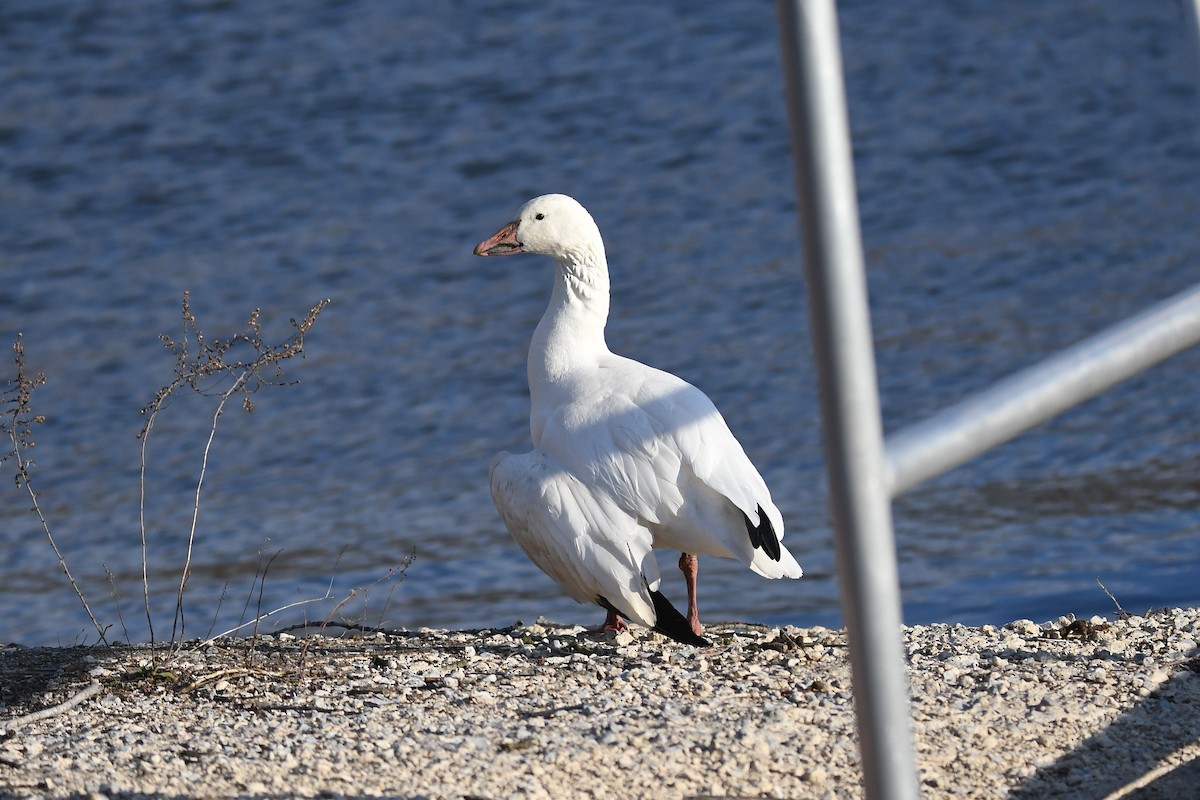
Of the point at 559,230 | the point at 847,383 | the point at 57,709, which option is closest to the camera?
the point at 847,383

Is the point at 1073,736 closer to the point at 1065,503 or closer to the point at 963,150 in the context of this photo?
the point at 1065,503

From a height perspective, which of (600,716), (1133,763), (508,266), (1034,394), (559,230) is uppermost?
→ (559,230)

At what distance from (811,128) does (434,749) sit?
2428 millimetres

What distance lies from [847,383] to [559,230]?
423 cm

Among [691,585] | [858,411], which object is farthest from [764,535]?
[858,411]

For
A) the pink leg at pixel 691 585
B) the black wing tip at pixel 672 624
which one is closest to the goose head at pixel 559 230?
the pink leg at pixel 691 585

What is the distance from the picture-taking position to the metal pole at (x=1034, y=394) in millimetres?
2279

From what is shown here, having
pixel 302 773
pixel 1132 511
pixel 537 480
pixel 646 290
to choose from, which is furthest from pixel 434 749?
pixel 646 290

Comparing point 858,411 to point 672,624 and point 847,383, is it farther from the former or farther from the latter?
point 672,624

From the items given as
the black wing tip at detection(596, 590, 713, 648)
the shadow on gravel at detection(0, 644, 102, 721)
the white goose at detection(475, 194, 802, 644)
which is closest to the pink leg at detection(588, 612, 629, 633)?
the white goose at detection(475, 194, 802, 644)

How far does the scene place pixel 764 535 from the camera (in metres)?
5.25

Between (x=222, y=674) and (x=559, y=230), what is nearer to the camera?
(x=222, y=674)

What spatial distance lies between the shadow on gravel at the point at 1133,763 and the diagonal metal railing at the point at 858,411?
5.75 ft

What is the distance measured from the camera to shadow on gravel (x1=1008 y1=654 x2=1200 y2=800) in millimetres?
3883
